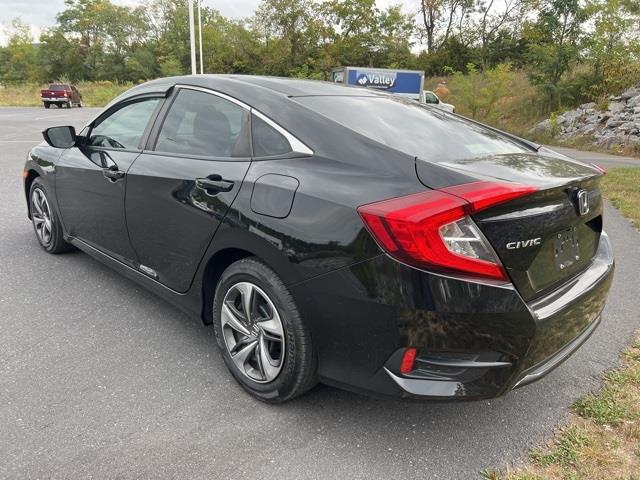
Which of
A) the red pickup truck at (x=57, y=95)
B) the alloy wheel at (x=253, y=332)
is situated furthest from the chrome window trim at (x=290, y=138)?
the red pickup truck at (x=57, y=95)

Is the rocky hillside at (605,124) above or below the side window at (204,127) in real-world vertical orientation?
below

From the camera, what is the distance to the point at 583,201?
2.18 meters

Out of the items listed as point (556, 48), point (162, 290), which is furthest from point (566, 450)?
point (556, 48)

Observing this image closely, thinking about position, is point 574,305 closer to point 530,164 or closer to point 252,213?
point 530,164

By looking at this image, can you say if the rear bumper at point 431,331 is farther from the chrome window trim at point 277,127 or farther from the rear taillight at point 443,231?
the chrome window trim at point 277,127

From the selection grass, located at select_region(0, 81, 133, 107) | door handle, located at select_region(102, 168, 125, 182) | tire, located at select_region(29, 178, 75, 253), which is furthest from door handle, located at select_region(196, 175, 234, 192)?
grass, located at select_region(0, 81, 133, 107)

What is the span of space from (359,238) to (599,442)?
1.45 m

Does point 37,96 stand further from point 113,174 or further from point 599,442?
point 599,442

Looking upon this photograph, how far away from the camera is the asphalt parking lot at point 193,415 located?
6.69ft

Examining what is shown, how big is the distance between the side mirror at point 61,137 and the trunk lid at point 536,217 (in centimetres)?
291

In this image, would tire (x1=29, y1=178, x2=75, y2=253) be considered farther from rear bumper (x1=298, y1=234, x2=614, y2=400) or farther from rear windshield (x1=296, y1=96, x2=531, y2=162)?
rear bumper (x1=298, y1=234, x2=614, y2=400)

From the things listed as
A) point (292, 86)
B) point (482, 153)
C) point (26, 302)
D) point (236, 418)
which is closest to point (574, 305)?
point (482, 153)

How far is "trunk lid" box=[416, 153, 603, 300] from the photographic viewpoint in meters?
1.86

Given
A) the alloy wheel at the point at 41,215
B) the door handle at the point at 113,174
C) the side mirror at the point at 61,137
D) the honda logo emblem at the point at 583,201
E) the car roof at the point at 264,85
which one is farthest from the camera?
the alloy wheel at the point at 41,215
